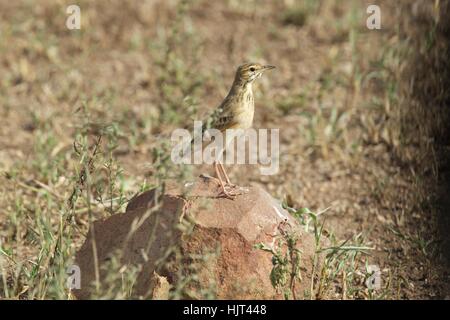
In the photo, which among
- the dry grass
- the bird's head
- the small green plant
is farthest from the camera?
the bird's head

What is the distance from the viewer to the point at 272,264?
5.08 metres

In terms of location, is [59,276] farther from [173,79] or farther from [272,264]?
[173,79]

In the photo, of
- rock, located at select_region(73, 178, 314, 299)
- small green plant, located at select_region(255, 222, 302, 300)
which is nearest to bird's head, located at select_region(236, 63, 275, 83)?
rock, located at select_region(73, 178, 314, 299)

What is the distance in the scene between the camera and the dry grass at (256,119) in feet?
19.2

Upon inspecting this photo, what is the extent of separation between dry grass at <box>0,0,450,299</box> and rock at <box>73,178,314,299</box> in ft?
0.91

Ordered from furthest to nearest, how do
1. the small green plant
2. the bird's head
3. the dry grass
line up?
the bird's head < the dry grass < the small green plant

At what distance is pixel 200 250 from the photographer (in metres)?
5.00

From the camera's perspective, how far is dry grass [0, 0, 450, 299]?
5.86 meters

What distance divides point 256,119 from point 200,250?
4077 millimetres

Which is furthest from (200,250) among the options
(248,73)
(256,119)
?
(256,119)

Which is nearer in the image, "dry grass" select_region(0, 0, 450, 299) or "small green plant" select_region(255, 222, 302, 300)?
"small green plant" select_region(255, 222, 302, 300)

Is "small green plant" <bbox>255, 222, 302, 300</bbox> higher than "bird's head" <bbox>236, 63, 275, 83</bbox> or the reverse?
the reverse

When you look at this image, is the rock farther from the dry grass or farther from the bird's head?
the bird's head

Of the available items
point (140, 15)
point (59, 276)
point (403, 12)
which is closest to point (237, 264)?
point (59, 276)
